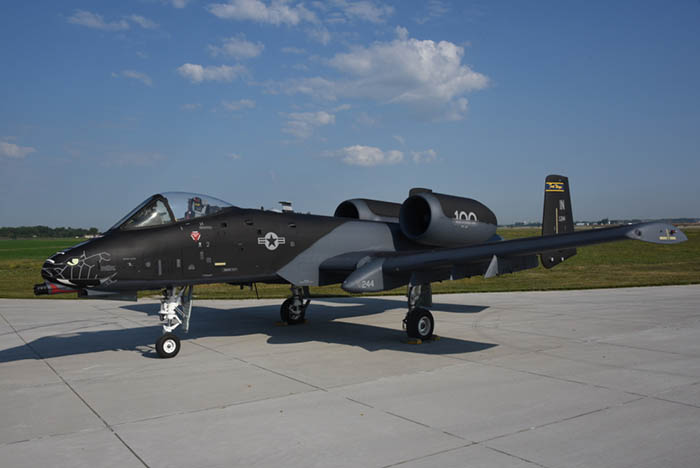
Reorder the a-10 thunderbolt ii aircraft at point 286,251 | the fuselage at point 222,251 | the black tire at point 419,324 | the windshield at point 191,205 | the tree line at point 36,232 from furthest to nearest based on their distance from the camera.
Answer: the tree line at point 36,232
the black tire at point 419,324
the windshield at point 191,205
the a-10 thunderbolt ii aircraft at point 286,251
the fuselage at point 222,251

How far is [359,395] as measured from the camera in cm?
646

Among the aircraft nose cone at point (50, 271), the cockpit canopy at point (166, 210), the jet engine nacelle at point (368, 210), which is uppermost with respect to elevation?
the jet engine nacelle at point (368, 210)

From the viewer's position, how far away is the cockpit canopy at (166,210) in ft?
28.7

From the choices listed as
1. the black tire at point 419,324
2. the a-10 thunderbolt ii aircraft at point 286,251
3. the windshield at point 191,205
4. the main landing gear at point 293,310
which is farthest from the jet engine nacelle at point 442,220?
the windshield at point 191,205

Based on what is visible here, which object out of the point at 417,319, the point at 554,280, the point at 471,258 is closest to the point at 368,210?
the point at 417,319

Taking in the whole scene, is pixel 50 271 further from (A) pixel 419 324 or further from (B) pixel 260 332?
(A) pixel 419 324

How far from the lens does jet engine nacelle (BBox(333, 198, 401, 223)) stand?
13.1 meters

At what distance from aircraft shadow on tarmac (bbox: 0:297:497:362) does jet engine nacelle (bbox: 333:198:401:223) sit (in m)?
2.82

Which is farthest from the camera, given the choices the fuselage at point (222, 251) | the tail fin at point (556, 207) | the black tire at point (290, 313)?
the tail fin at point (556, 207)

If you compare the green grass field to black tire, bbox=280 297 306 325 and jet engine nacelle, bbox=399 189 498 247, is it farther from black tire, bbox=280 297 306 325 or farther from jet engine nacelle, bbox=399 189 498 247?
jet engine nacelle, bbox=399 189 498 247

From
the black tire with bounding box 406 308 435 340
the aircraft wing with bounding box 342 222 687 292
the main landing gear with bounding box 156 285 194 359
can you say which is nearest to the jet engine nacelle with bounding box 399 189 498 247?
the aircraft wing with bounding box 342 222 687 292

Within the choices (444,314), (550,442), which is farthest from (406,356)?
(444,314)

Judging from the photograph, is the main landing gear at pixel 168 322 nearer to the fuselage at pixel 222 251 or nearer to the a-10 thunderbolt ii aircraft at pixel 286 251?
the a-10 thunderbolt ii aircraft at pixel 286 251

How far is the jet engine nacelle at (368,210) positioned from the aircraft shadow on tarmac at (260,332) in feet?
9.25
